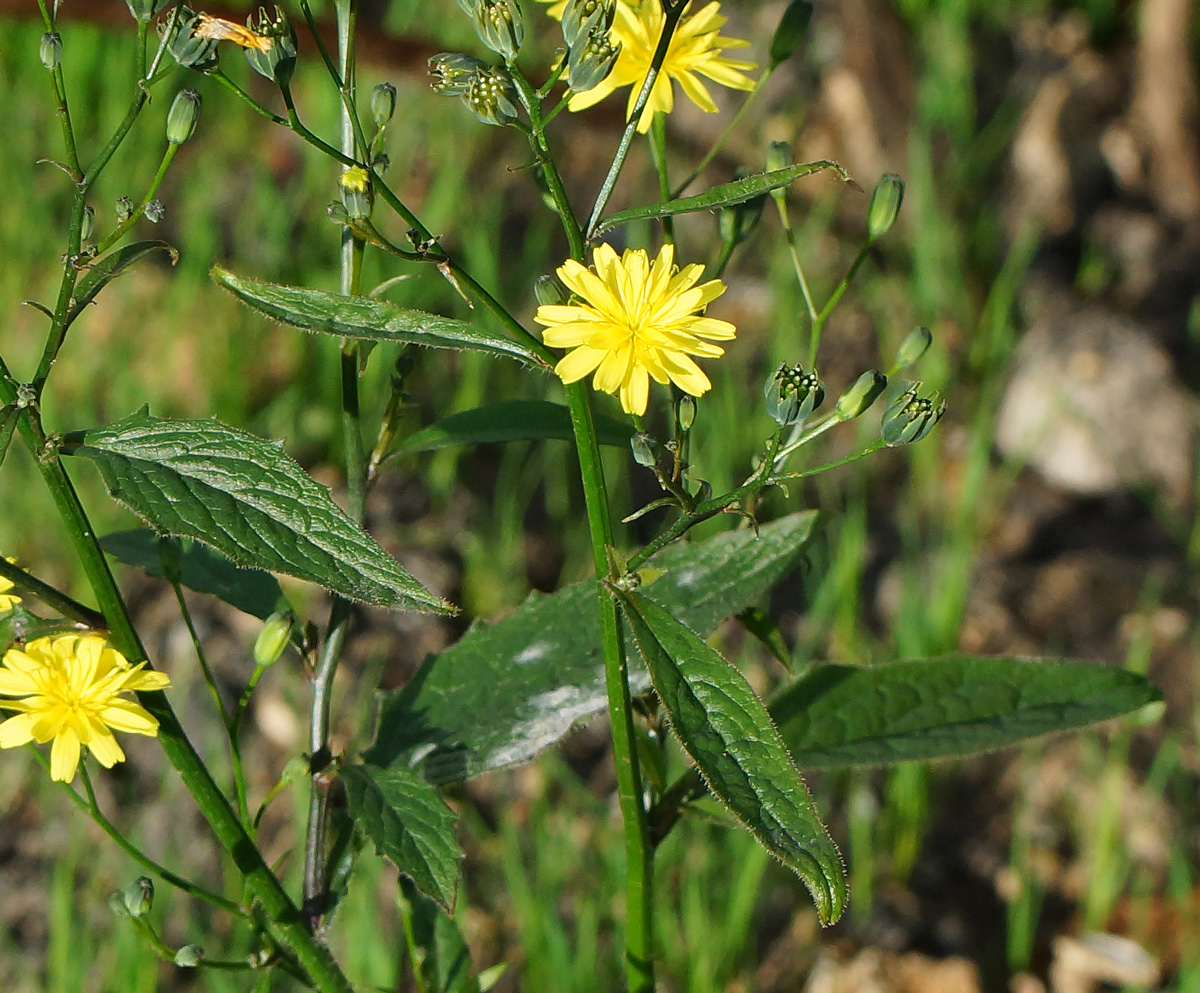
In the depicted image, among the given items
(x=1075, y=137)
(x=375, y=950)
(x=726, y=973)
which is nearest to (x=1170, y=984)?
(x=726, y=973)

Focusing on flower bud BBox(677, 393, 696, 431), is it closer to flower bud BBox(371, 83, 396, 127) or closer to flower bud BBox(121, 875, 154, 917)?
flower bud BBox(371, 83, 396, 127)

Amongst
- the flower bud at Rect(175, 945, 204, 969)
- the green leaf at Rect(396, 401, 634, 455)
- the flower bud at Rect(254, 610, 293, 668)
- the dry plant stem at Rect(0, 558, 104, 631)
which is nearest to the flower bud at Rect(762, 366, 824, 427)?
the green leaf at Rect(396, 401, 634, 455)

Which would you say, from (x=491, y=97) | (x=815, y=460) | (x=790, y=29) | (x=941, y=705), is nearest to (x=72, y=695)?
(x=491, y=97)

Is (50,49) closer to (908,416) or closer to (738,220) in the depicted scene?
(738,220)

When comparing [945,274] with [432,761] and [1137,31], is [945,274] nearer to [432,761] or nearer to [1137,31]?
[1137,31]

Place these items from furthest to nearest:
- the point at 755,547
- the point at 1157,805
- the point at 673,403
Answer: the point at 1157,805
the point at 755,547
the point at 673,403

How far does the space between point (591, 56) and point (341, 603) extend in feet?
1.69

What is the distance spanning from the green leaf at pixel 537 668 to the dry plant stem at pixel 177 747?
19 cm

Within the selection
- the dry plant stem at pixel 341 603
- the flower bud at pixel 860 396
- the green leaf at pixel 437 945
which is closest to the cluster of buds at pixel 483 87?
the dry plant stem at pixel 341 603

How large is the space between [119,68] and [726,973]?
3025mm

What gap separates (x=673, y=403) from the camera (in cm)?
111

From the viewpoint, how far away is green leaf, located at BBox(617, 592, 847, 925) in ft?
2.89

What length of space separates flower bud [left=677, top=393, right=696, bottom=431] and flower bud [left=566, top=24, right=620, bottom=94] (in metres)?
0.28

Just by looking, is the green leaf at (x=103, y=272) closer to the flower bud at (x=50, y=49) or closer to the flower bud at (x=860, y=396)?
the flower bud at (x=50, y=49)
